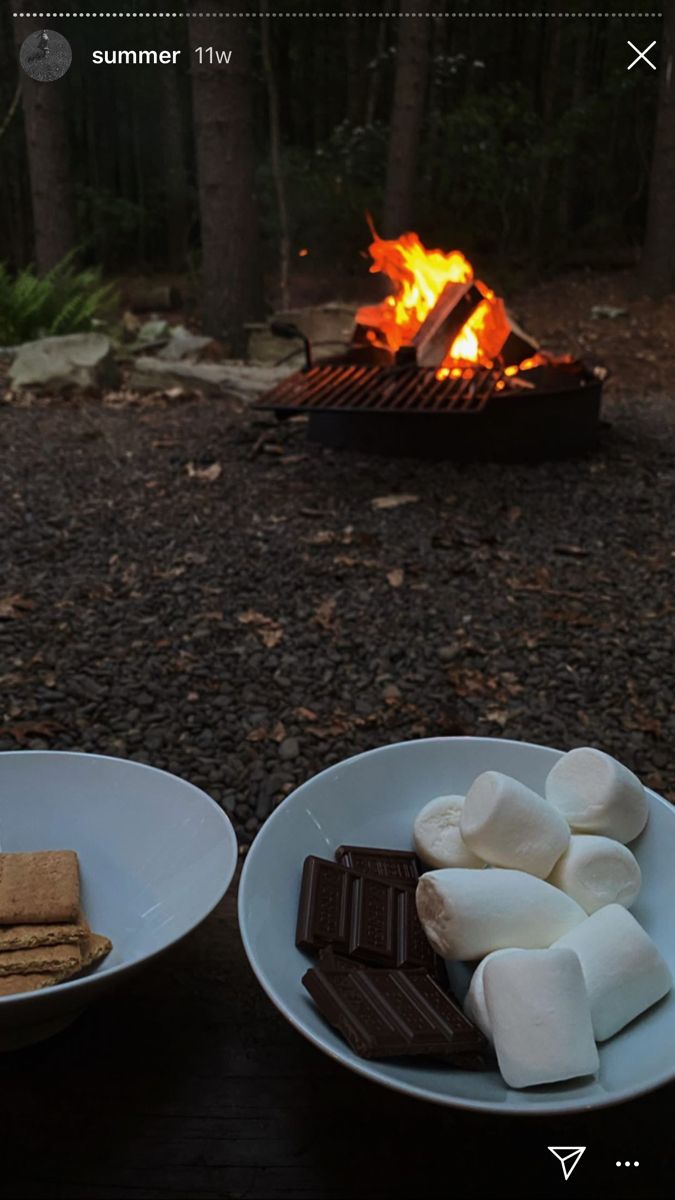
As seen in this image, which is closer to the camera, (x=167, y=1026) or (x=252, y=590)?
(x=167, y=1026)

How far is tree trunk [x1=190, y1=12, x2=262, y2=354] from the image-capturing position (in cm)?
568

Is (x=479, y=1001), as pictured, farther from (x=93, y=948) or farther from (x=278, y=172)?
(x=278, y=172)

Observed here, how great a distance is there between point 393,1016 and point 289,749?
3.65 ft

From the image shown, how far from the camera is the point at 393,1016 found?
86 centimetres

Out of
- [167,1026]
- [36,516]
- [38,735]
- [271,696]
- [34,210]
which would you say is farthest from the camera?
[34,210]

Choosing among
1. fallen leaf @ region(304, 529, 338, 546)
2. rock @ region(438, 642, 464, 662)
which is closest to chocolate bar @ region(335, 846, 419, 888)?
rock @ region(438, 642, 464, 662)

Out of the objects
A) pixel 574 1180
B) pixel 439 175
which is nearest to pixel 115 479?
pixel 574 1180

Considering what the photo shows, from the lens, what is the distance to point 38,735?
1988 millimetres

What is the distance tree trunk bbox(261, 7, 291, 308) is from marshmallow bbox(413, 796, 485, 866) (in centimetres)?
516

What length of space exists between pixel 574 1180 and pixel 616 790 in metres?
0.40

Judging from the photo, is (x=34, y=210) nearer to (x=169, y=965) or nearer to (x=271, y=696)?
(x=271, y=696)

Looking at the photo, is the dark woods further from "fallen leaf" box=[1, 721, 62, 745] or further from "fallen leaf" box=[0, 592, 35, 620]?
"fallen leaf" box=[1, 721, 62, 745]

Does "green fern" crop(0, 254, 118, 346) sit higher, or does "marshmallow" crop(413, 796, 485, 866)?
"green fern" crop(0, 254, 118, 346)

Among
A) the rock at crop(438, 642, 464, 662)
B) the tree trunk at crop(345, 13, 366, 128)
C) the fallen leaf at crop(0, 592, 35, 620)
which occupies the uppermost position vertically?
the tree trunk at crop(345, 13, 366, 128)
